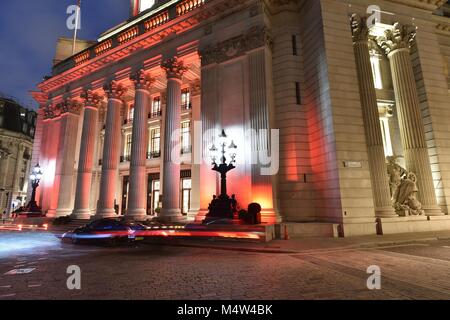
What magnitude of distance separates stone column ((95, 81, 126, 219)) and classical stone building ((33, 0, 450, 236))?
125mm

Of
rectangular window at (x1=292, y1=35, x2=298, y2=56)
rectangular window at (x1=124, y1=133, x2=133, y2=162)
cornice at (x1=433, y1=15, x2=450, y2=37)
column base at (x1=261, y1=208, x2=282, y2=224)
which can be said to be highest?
cornice at (x1=433, y1=15, x2=450, y2=37)

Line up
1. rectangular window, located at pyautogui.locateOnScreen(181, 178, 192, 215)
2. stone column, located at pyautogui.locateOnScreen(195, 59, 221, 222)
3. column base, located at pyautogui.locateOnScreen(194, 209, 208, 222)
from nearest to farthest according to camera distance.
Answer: column base, located at pyautogui.locateOnScreen(194, 209, 208, 222)
stone column, located at pyautogui.locateOnScreen(195, 59, 221, 222)
rectangular window, located at pyautogui.locateOnScreen(181, 178, 192, 215)

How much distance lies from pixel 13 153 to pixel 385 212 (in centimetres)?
6112

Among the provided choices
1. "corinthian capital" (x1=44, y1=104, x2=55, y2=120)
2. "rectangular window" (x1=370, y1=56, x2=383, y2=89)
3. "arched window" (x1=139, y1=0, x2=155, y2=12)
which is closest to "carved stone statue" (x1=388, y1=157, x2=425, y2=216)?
"rectangular window" (x1=370, y1=56, x2=383, y2=89)

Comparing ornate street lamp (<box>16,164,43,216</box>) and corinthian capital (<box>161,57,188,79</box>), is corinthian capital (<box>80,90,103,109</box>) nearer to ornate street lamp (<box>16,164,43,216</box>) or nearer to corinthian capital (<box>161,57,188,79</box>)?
ornate street lamp (<box>16,164,43,216</box>)

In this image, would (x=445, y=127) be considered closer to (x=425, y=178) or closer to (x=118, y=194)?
(x=425, y=178)

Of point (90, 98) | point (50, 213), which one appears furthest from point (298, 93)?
point (50, 213)

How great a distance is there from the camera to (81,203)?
2359 cm

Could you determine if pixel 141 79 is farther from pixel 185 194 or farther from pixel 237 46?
pixel 185 194

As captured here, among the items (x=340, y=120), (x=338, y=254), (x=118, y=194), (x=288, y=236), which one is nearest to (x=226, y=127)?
(x=340, y=120)

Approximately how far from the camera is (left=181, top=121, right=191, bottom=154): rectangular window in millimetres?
24569

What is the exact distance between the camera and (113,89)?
24500mm

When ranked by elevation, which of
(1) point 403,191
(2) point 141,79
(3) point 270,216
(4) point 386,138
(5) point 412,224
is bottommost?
(5) point 412,224

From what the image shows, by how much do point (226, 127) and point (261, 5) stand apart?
8701 millimetres
